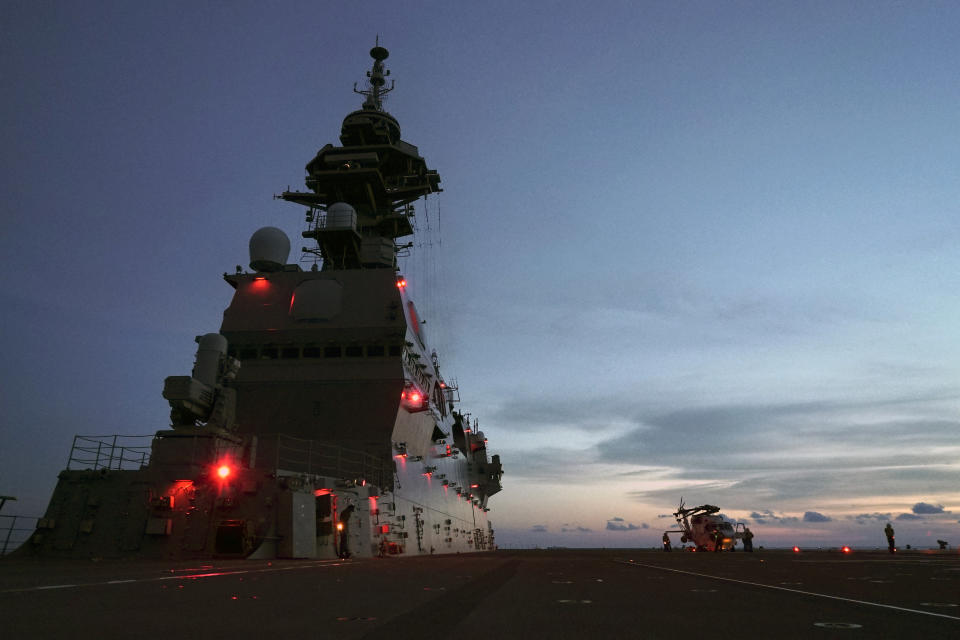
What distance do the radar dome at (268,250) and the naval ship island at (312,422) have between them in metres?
0.06

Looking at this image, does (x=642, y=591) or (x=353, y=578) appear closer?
(x=642, y=591)

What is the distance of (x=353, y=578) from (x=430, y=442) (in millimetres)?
21545

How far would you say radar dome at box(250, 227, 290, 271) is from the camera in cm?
2714

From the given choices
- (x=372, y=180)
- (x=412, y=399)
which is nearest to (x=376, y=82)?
(x=372, y=180)

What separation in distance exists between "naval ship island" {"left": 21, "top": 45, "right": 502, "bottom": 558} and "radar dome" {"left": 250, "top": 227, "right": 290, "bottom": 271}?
2.3 inches

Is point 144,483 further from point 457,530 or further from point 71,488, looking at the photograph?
point 457,530

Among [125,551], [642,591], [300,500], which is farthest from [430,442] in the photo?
[642,591]

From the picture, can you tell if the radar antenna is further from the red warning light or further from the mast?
the red warning light

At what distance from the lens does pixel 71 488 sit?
1628cm

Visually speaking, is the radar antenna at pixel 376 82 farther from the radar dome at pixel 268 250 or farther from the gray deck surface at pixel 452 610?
the gray deck surface at pixel 452 610

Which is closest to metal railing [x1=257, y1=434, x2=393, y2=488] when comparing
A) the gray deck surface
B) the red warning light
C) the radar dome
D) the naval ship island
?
the naval ship island

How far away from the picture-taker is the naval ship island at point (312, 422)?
15.9 meters

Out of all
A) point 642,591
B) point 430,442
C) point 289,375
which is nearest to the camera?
point 642,591

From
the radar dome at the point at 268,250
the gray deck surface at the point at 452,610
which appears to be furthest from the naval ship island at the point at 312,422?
the gray deck surface at the point at 452,610
